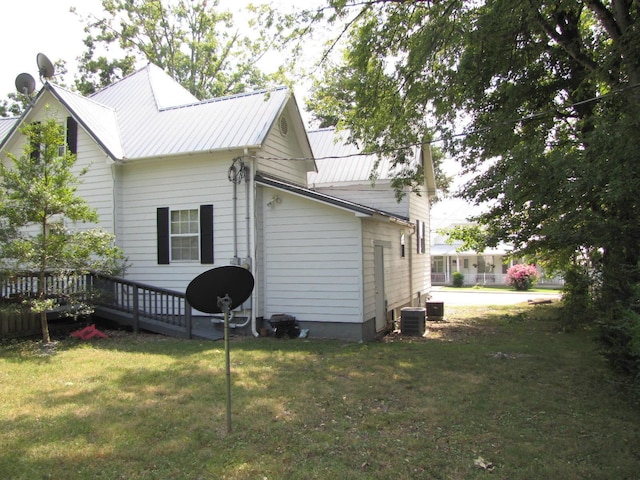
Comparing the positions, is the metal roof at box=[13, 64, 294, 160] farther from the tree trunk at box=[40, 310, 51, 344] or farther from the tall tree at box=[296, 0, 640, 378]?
the tree trunk at box=[40, 310, 51, 344]

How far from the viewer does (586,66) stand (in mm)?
8812

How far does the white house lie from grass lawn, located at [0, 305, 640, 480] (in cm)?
200

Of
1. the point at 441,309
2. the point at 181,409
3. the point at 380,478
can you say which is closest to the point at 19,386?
the point at 181,409

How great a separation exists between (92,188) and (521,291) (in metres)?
28.4

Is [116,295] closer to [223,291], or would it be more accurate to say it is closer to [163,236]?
[163,236]

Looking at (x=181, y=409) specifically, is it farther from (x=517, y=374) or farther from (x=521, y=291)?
(x=521, y=291)

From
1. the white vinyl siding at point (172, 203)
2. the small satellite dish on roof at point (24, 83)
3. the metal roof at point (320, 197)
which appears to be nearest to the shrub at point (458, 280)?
the metal roof at point (320, 197)

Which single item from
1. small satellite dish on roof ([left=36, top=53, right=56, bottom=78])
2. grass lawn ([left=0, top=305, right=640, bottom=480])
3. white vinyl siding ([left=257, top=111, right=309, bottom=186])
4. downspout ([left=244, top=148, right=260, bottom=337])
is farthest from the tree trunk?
small satellite dish on roof ([left=36, top=53, right=56, bottom=78])

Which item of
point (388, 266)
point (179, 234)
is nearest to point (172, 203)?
point (179, 234)

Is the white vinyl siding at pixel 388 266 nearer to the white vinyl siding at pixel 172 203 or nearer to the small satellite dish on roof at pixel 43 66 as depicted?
the white vinyl siding at pixel 172 203

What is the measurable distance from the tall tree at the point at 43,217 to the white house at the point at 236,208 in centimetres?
138

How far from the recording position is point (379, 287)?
1220 cm

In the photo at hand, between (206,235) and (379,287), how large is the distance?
471cm

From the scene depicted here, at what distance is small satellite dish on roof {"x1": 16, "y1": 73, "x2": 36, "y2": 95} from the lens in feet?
44.9
